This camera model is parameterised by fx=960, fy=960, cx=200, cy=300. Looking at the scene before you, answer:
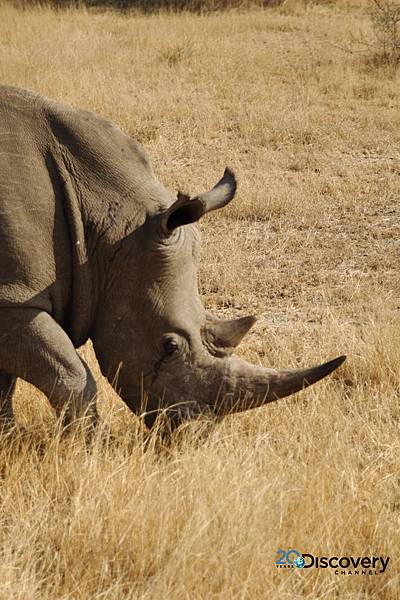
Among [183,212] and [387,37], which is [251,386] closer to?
[183,212]

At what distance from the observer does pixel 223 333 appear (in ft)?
15.9

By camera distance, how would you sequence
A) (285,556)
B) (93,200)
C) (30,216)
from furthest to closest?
(93,200), (30,216), (285,556)

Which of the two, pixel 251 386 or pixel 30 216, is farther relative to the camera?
pixel 251 386

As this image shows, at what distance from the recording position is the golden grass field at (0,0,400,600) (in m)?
3.87

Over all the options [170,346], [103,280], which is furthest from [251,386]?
[103,280]

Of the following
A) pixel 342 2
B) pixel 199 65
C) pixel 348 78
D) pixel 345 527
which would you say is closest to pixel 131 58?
pixel 199 65

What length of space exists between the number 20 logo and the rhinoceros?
89cm

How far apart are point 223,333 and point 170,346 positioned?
291mm

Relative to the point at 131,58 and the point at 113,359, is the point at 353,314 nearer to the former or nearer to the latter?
the point at 113,359

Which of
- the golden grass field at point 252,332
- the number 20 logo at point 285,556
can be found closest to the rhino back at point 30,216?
the golden grass field at point 252,332

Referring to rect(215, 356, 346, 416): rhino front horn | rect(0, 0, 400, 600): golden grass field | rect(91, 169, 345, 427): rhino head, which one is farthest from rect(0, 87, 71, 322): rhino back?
rect(215, 356, 346, 416): rhino front horn

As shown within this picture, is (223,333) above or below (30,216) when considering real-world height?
below

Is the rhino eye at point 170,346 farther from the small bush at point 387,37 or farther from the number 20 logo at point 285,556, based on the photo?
the small bush at point 387,37

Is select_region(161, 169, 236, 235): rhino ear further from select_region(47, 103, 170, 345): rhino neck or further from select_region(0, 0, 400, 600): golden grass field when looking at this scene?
select_region(0, 0, 400, 600): golden grass field
